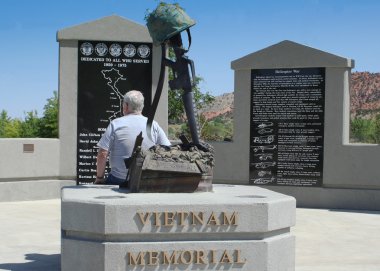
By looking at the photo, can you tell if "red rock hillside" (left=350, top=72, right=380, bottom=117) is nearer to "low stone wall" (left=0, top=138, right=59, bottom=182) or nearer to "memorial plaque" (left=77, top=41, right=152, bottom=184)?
"memorial plaque" (left=77, top=41, right=152, bottom=184)

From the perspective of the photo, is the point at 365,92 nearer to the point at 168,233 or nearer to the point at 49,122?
the point at 49,122

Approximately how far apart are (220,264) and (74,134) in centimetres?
732

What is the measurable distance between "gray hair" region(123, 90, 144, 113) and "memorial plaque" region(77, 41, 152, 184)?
18.9 feet

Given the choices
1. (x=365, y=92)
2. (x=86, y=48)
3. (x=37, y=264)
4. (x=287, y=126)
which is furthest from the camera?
(x=365, y=92)

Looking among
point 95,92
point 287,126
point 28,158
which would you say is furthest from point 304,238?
point 28,158

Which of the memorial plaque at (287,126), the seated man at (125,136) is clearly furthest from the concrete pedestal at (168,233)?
the memorial plaque at (287,126)

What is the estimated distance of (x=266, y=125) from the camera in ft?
40.2

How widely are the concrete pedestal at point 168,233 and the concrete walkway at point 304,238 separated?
46.9 inches

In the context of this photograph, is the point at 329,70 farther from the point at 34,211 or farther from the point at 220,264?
the point at 220,264

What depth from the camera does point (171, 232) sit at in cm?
554

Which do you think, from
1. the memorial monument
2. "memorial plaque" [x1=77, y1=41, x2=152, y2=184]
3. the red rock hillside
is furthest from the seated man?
the red rock hillside

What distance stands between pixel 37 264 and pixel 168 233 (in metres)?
1.95

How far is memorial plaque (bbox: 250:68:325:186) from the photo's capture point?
12.0 m

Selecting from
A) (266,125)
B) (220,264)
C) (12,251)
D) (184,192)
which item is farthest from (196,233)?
(266,125)
